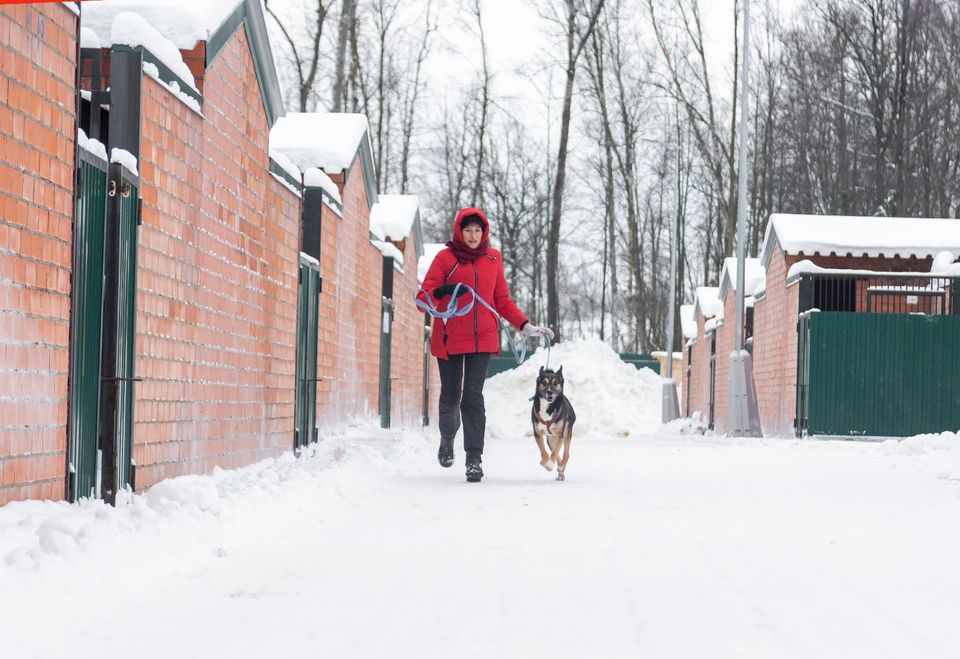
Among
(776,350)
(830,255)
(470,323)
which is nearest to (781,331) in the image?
(776,350)

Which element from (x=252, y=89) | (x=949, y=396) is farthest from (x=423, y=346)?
(x=252, y=89)

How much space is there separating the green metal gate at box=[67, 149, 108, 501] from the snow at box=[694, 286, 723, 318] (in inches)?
1399

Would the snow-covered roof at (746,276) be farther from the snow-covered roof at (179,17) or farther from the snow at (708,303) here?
the snow-covered roof at (179,17)

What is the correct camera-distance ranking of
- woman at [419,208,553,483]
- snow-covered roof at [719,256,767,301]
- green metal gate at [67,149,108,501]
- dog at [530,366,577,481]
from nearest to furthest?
green metal gate at [67,149,108,501], woman at [419,208,553,483], dog at [530,366,577,481], snow-covered roof at [719,256,767,301]

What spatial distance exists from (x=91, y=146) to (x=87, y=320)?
2.81 feet

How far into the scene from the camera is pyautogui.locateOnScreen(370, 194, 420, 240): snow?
25781mm

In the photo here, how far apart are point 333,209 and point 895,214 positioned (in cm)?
2974

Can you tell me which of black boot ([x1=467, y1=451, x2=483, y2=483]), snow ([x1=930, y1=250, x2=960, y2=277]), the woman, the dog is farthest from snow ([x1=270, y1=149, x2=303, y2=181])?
snow ([x1=930, y1=250, x2=960, y2=277])

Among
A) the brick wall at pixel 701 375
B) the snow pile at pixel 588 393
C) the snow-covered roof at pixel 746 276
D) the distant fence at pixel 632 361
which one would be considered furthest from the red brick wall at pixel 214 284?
the distant fence at pixel 632 361

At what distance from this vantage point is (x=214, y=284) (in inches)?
370

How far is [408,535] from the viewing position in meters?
7.17

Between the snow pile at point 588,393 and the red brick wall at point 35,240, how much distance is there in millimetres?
25441

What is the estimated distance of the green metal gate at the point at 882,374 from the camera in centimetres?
2338

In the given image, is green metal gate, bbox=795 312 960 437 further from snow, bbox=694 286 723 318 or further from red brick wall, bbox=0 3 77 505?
red brick wall, bbox=0 3 77 505
